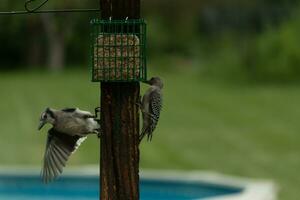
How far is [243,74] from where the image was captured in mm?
32062

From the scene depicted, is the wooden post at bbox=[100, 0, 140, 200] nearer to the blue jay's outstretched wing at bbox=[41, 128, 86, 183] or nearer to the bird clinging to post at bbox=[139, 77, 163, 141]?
the bird clinging to post at bbox=[139, 77, 163, 141]

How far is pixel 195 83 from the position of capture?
31.9 m

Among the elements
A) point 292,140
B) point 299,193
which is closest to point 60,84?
point 292,140

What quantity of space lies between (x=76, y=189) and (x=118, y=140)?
24.4 ft

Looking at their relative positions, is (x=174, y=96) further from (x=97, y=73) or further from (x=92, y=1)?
(x=97, y=73)

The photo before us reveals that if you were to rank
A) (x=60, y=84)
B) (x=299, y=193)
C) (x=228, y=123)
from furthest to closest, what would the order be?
1. (x=60, y=84)
2. (x=228, y=123)
3. (x=299, y=193)

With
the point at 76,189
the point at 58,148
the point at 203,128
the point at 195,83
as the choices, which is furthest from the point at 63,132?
the point at 195,83

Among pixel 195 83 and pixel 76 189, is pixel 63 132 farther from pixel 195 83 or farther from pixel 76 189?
pixel 195 83

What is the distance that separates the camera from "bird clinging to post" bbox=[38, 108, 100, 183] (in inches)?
237

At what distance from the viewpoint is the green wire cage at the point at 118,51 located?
5.99 metres

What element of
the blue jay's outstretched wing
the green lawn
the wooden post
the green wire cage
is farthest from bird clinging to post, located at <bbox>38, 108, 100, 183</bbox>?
the green lawn

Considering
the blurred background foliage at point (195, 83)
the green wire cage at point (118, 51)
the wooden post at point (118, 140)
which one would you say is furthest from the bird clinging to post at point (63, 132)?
the blurred background foliage at point (195, 83)

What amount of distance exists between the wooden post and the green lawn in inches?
264

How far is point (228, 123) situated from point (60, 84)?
11.9 metres
